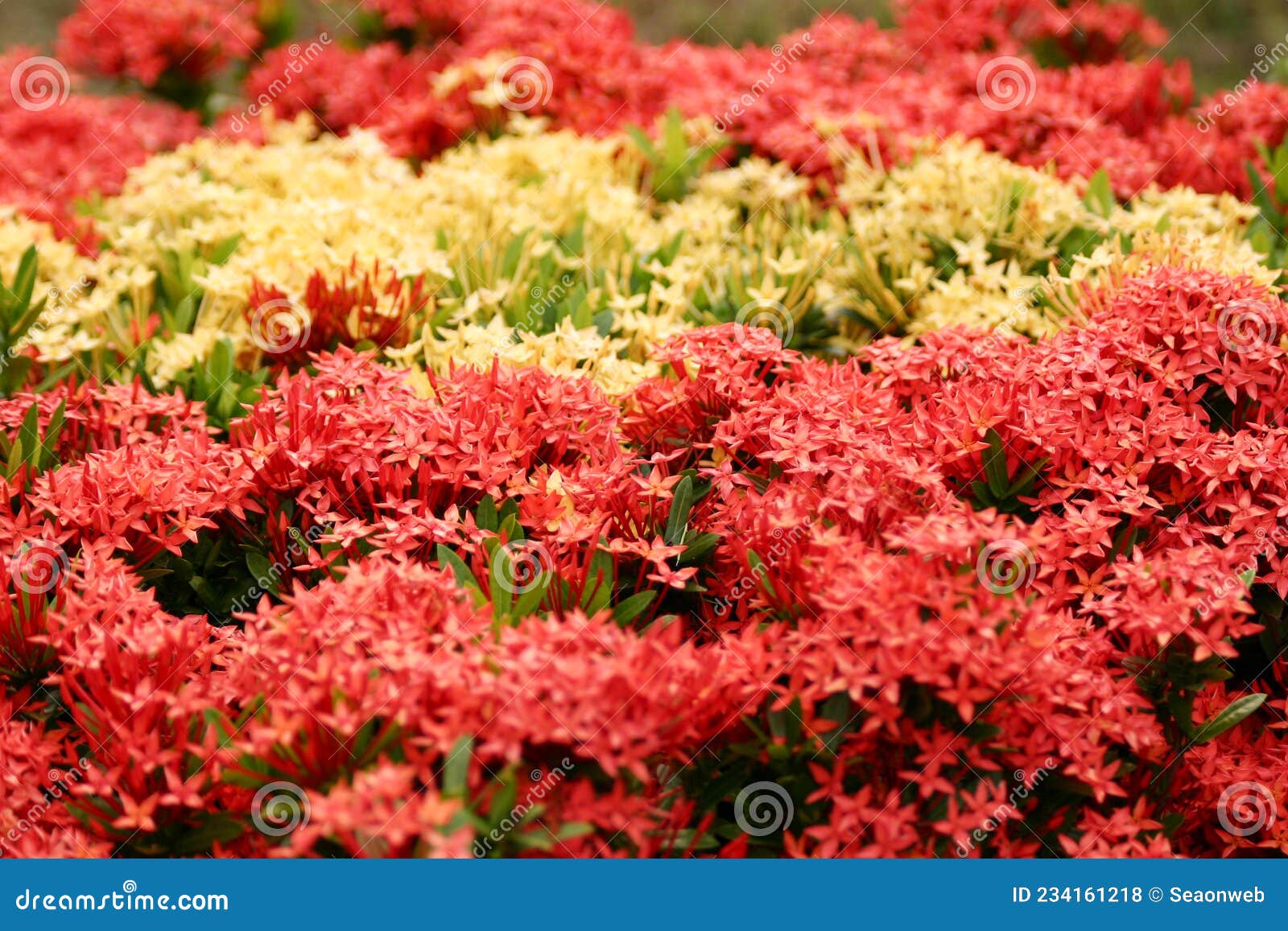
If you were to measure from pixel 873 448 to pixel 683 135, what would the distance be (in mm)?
2766

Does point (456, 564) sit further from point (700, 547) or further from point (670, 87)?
point (670, 87)

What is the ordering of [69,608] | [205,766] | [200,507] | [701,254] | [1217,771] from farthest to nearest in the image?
[701,254]
[200,507]
[1217,771]
[69,608]
[205,766]

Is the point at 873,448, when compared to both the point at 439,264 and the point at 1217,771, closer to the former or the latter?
the point at 1217,771

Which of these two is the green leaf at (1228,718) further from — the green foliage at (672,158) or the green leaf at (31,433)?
the green foliage at (672,158)

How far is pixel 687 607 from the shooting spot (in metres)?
2.54

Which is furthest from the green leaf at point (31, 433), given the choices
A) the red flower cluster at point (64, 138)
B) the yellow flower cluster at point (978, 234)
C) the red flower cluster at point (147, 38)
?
the red flower cluster at point (147, 38)

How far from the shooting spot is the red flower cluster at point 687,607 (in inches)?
74.0

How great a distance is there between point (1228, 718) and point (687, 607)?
1.11 meters

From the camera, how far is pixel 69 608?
2139mm

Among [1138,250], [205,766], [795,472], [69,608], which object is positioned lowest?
[205,766]

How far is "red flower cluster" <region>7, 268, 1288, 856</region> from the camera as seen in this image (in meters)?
1.88

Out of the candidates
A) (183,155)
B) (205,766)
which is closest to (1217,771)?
(205,766)

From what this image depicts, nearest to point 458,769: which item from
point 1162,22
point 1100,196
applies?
point 1100,196

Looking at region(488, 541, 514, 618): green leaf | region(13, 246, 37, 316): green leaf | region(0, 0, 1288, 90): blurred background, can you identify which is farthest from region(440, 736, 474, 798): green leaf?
region(0, 0, 1288, 90): blurred background
